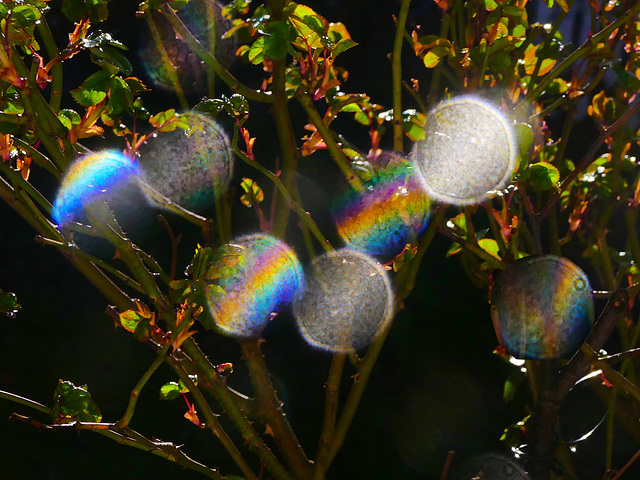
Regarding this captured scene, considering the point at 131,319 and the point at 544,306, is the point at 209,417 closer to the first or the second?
the point at 131,319

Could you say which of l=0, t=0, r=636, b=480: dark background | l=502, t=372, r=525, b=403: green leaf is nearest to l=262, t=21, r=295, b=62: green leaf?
l=502, t=372, r=525, b=403: green leaf

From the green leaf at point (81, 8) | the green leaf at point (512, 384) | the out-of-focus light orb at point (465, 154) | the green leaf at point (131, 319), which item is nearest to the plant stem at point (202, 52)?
the green leaf at point (81, 8)

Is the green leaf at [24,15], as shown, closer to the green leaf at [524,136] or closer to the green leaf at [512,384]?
the green leaf at [524,136]

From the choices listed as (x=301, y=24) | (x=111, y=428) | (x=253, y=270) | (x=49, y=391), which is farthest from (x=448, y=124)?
(x=49, y=391)

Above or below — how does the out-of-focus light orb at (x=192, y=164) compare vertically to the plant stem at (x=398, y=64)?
below

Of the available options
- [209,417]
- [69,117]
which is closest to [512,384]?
[209,417]

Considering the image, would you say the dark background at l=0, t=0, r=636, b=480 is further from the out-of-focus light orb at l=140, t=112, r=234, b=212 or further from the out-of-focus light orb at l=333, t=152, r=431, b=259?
the out-of-focus light orb at l=333, t=152, r=431, b=259
